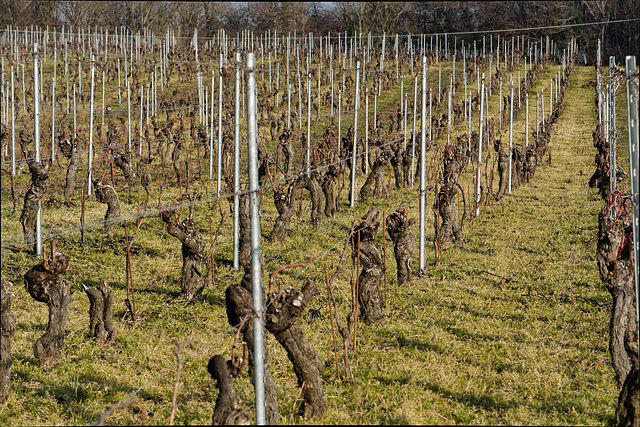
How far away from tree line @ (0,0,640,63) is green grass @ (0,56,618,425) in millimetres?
34182

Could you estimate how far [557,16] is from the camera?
4488 cm

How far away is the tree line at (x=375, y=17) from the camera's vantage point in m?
42.8

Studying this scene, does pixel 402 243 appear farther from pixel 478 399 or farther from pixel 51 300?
pixel 51 300

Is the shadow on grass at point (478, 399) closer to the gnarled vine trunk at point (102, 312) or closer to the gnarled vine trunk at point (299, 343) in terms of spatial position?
the gnarled vine trunk at point (299, 343)

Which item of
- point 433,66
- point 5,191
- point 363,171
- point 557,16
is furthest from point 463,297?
point 557,16

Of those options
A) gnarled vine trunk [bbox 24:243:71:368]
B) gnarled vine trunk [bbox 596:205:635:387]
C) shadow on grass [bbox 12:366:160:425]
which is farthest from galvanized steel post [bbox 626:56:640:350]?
gnarled vine trunk [bbox 24:243:71:368]

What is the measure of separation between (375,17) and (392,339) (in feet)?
142

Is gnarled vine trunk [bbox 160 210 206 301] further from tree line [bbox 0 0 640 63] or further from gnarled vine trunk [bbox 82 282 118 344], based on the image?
tree line [bbox 0 0 640 63]

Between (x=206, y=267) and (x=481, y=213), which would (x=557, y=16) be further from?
(x=206, y=267)

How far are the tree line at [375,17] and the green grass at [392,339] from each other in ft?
112

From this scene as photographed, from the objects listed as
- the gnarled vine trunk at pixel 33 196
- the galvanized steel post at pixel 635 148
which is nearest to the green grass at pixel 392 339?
the gnarled vine trunk at pixel 33 196

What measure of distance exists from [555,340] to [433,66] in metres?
29.2

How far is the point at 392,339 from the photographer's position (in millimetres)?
6270

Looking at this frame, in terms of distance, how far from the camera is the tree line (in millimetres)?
42750
